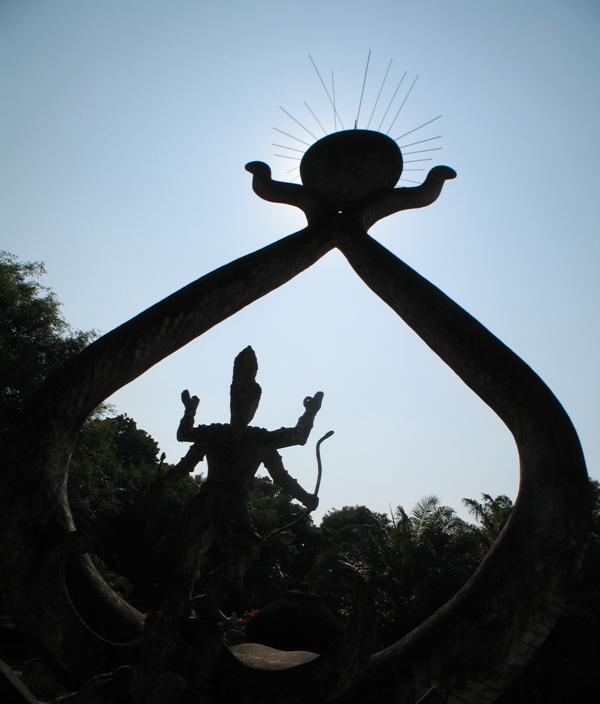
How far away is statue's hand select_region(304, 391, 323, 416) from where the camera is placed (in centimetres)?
504

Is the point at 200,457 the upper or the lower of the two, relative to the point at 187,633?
upper

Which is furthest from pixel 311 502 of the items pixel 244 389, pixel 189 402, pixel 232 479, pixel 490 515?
pixel 490 515

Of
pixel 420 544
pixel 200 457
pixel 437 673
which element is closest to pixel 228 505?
pixel 200 457

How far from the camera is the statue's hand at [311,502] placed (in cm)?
463

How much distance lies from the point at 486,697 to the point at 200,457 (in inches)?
100

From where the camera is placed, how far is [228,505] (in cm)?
411

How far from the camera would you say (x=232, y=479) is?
4316 millimetres

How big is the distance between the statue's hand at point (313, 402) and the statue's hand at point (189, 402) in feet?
3.09

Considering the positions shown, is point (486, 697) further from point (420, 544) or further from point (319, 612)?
point (420, 544)

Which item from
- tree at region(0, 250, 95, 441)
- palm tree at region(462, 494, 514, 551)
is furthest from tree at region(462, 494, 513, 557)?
tree at region(0, 250, 95, 441)

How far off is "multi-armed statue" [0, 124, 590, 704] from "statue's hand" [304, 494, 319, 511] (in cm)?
109

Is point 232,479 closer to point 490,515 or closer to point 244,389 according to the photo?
point 244,389

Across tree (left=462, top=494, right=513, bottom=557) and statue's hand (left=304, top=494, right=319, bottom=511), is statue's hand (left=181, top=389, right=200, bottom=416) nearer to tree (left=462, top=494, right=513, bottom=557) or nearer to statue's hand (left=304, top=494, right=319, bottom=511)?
statue's hand (left=304, top=494, right=319, bottom=511)

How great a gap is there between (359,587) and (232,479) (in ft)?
4.42
